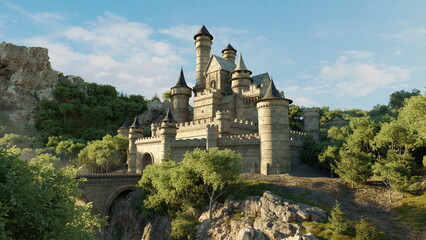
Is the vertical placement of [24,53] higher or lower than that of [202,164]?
higher

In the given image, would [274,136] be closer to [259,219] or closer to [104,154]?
[259,219]

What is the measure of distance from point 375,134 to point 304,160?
1055cm

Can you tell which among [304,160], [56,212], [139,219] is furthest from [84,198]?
[304,160]

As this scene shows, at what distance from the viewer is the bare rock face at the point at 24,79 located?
Answer: 76.4 meters

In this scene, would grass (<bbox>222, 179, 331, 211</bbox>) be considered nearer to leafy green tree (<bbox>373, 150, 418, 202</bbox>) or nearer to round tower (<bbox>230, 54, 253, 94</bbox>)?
leafy green tree (<bbox>373, 150, 418, 202</bbox>)

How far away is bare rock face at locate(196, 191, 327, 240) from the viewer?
86.8 feet

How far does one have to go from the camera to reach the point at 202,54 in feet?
224

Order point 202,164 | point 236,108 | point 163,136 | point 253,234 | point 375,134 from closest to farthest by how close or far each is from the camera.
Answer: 1. point 253,234
2. point 202,164
3. point 375,134
4. point 163,136
5. point 236,108

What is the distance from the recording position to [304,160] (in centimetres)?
4450

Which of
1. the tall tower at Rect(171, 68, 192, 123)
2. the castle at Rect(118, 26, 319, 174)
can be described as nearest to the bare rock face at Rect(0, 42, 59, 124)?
the castle at Rect(118, 26, 319, 174)

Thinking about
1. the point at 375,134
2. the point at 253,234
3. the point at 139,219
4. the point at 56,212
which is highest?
the point at 375,134

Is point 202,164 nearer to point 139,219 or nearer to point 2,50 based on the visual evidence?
point 139,219

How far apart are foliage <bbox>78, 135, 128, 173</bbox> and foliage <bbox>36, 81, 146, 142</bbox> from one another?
16865 mm

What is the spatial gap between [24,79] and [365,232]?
3336 inches
